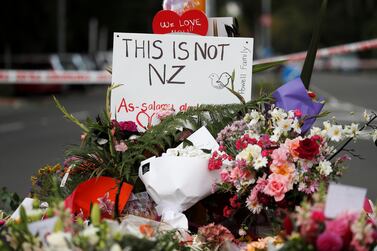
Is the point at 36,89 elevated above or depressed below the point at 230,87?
below

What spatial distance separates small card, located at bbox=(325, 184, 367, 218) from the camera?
2461mm

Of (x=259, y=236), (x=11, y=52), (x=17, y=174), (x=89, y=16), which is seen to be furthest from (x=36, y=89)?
(x=259, y=236)

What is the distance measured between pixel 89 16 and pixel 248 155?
45.8 m

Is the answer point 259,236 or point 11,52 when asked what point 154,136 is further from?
point 11,52

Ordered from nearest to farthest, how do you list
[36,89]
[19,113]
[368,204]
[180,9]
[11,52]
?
1. [368,204]
2. [180,9]
3. [19,113]
4. [36,89]
5. [11,52]

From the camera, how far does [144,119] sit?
13.1ft

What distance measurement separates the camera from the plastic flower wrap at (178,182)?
3443 mm

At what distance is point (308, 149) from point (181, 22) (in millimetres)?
1404

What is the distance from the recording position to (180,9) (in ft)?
14.9

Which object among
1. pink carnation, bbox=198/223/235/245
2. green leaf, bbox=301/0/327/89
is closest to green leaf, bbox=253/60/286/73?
green leaf, bbox=301/0/327/89

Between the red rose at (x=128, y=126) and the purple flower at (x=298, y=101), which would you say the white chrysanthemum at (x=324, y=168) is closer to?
the purple flower at (x=298, y=101)

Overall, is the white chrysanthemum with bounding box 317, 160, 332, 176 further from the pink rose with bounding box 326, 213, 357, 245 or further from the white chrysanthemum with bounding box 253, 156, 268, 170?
the pink rose with bounding box 326, 213, 357, 245

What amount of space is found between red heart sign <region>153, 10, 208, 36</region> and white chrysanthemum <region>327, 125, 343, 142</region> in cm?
124

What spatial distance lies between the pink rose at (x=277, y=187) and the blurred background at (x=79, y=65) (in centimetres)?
98
